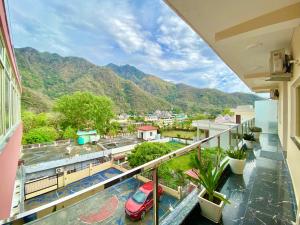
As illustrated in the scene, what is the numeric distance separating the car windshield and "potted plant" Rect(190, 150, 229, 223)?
86cm

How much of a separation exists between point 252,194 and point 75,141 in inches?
1035

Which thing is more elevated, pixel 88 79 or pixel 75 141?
pixel 88 79

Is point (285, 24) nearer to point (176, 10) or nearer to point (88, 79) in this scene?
point (176, 10)

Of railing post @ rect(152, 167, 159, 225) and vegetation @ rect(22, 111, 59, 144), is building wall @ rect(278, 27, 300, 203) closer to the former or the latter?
railing post @ rect(152, 167, 159, 225)

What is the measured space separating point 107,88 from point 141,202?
59108mm

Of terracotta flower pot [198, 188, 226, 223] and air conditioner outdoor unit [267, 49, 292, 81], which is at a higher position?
air conditioner outdoor unit [267, 49, 292, 81]

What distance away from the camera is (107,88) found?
57.5m

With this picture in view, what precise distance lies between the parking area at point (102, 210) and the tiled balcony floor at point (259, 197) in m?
0.92

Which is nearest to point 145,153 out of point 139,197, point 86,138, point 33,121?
point 139,197

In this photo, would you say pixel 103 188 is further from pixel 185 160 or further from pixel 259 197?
pixel 259 197

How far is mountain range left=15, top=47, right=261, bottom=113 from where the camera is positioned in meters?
39.4

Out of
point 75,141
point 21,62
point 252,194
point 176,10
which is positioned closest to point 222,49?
point 176,10

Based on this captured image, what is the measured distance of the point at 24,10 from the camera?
185 feet

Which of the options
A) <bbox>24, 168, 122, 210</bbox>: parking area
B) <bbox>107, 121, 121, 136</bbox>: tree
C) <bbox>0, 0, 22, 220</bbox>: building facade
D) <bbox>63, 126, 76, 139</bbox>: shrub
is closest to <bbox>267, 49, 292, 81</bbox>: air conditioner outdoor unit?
<bbox>0, 0, 22, 220</bbox>: building facade
